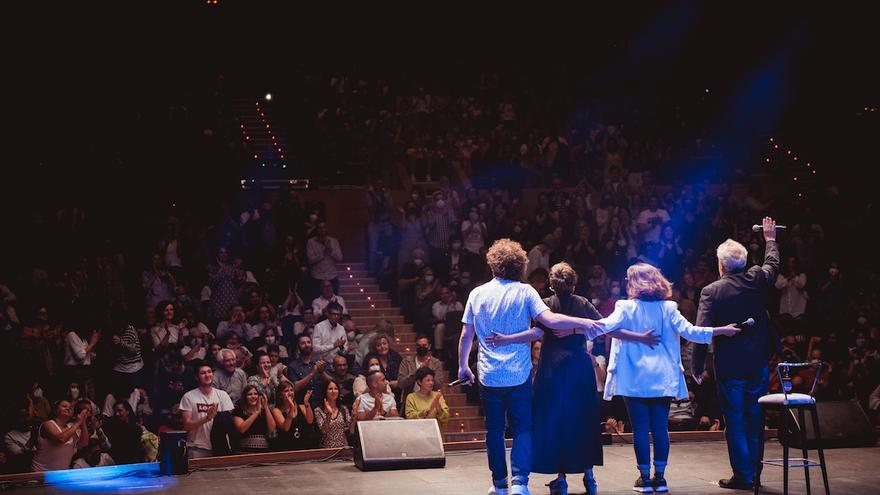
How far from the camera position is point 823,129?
59.5 ft

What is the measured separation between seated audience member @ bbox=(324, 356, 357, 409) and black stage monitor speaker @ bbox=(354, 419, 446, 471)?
2.06 meters

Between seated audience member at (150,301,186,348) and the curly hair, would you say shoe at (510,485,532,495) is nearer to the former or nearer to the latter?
the curly hair

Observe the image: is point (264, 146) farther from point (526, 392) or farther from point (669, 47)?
point (526, 392)

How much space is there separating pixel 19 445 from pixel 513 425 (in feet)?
15.3

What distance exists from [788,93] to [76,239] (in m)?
13.0

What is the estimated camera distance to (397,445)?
740 cm

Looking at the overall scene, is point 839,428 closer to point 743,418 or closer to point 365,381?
point 743,418

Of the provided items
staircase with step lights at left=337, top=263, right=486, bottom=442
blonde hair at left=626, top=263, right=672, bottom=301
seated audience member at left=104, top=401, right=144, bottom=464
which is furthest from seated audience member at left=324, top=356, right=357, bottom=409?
blonde hair at left=626, top=263, right=672, bottom=301

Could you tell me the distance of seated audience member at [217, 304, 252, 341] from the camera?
34.6ft

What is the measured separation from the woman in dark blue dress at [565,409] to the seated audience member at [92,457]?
164 inches

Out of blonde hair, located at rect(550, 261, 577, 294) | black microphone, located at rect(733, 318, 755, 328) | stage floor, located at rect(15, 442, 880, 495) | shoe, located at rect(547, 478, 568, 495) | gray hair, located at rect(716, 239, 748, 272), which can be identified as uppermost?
gray hair, located at rect(716, 239, 748, 272)

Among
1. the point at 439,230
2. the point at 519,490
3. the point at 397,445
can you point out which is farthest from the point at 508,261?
the point at 439,230

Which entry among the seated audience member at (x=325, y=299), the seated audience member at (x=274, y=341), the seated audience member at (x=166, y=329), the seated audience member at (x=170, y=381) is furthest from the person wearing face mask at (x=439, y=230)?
the seated audience member at (x=170, y=381)

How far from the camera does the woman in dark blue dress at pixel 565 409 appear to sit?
5820 millimetres
